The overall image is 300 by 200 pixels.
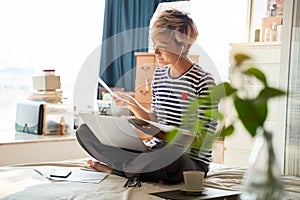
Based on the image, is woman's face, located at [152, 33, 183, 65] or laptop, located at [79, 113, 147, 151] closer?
laptop, located at [79, 113, 147, 151]

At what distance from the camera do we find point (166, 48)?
2271mm

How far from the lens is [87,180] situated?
6.25 feet

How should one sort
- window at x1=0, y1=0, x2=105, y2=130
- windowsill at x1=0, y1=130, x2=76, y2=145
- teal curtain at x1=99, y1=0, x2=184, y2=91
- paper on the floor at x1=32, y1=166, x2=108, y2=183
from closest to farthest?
1. paper on the floor at x1=32, y1=166, x2=108, y2=183
2. windowsill at x1=0, y1=130, x2=76, y2=145
3. window at x1=0, y1=0, x2=105, y2=130
4. teal curtain at x1=99, y1=0, x2=184, y2=91

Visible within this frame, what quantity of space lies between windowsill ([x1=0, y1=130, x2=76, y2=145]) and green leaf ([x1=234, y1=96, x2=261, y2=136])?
250 cm

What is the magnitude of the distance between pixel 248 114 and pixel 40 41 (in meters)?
3.29

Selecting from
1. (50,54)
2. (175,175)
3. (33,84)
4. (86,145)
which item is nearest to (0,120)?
(33,84)

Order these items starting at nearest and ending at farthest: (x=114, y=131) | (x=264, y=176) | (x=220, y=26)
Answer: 1. (x=264, y=176)
2. (x=114, y=131)
3. (x=220, y=26)

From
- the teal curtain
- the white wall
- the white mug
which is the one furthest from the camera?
the teal curtain

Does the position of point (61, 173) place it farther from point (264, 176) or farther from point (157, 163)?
point (264, 176)

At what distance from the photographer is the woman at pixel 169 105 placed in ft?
6.41

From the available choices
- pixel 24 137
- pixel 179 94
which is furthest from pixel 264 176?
pixel 24 137

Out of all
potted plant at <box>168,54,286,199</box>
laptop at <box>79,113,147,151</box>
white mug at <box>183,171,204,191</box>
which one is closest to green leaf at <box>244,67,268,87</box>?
potted plant at <box>168,54,286,199</box>

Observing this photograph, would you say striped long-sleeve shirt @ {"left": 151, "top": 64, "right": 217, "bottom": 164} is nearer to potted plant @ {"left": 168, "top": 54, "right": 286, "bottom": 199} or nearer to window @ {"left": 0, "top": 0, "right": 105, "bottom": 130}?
potted plant @ {"left": 168, "top": 54, "right": 286, "bottom": 199}

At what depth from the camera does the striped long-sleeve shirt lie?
2152mm
